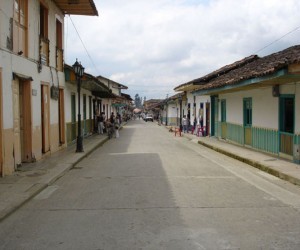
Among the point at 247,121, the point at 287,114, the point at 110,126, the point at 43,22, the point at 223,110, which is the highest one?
the point at 43,22

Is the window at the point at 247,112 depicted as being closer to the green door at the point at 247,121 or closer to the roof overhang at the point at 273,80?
the green door at the point at 247,121

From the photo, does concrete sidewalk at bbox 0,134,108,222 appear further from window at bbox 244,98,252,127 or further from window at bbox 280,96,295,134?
window at bbox 244,98,252,127

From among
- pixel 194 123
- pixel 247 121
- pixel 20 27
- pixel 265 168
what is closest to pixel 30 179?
pixel 20 27

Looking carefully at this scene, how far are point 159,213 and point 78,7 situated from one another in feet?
38.6

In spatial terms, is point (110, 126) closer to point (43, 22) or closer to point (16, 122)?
point (43, 22)

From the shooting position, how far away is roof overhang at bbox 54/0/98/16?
15617 mm

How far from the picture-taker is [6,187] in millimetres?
8727

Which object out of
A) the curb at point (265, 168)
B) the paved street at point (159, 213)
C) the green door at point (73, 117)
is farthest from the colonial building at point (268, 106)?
the green door at point (73, 117)

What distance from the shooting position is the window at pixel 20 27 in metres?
11.3

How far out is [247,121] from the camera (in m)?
19.0

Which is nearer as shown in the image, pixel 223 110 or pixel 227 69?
pixel 223 110

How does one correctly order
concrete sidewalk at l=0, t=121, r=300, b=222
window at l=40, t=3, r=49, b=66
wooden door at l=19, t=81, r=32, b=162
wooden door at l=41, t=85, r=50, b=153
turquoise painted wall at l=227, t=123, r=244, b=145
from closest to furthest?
concrete sidewalk at l=0, t=121, r=300, b=222
wooden door at l=19, t=81, r=32, b=162
window at l=40, t=3, r=49, b=66
wooden door at l=41, t=85, r=50, b=153
turquoise painted wall at l=227, t=123, r=244, b=145

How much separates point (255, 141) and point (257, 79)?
4500 mm

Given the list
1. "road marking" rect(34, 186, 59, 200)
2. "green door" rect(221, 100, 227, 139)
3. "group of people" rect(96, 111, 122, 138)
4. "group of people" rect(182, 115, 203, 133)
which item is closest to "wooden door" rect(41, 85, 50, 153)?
"road marking" rect(34, 186, 59, 200)
